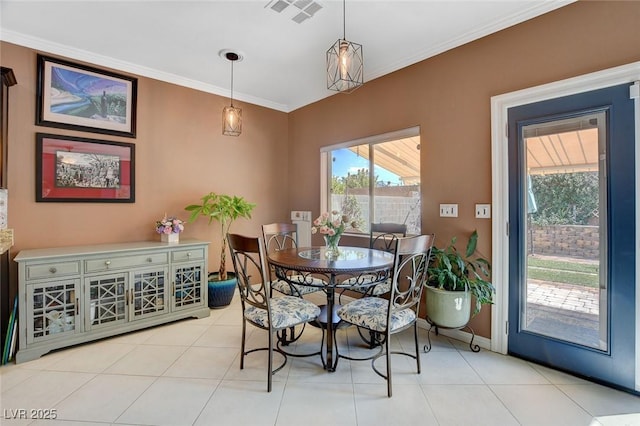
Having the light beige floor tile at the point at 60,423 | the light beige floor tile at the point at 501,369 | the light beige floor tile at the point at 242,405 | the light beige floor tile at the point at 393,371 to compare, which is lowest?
the light beige floor tile at the point at 60,423

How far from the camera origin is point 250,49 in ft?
9.45

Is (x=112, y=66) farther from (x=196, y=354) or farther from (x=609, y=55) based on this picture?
(x=609, y=55)

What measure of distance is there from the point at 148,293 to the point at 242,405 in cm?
163

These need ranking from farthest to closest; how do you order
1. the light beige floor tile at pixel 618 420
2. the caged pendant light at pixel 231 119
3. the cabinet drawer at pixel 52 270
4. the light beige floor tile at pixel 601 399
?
the caged pendant light at pixel 231 119
the cabinet drawer at pixel 52 270
the light beige floor tile at pixel 601 399
the light beige floor tile at pixel 618 420

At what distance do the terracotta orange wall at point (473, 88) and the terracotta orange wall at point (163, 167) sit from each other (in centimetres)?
145

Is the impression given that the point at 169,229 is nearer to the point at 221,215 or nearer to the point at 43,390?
the point at 221,215

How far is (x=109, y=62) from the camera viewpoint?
119 inches

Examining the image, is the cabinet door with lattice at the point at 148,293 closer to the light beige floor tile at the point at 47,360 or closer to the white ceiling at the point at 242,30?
the light beige floor tile at the point at 47,360

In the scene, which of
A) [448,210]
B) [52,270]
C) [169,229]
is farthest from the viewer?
[169,229]

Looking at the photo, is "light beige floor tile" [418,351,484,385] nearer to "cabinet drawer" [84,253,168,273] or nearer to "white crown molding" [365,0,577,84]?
"cabinet drawer" [84,253,168,273]

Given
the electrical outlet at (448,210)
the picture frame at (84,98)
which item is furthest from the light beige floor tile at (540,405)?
the picture frame at (84,98)

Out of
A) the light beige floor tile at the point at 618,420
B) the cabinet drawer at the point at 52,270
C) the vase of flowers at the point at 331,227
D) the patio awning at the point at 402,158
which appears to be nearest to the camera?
the light beige floor tile at the point at 618,420

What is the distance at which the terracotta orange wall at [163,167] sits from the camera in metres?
2.63

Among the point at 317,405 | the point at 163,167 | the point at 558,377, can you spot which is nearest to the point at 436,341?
the point at 558,377
